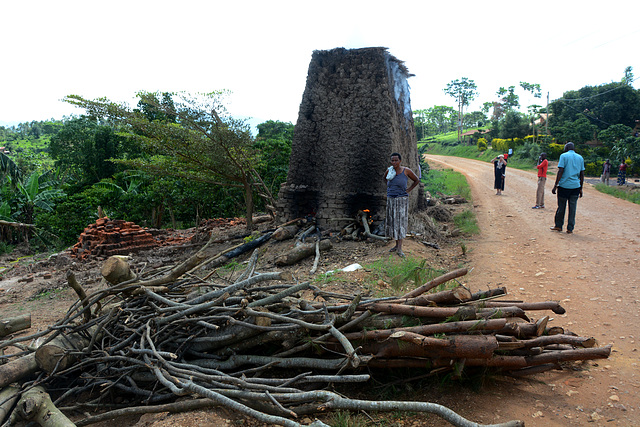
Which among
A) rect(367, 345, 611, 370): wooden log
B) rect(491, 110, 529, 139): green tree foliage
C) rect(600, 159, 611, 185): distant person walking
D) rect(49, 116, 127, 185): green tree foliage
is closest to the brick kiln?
rect(367, 345, 611, 370): wooden log

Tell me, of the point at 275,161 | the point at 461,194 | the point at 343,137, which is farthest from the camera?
the point at 461,194

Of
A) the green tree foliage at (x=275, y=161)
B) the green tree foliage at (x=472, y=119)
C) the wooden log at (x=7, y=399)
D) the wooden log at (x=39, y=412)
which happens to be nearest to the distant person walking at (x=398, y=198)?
the wooden log at (x=39, y=412)

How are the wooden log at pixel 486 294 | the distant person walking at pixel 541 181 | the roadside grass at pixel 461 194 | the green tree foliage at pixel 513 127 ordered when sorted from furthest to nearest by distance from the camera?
the green tree foliage at pixel 513 127 → the distant person walking at pixel 541 181 → the roadside grass at pixel 461 194 → the wooden log at pixel 486 294

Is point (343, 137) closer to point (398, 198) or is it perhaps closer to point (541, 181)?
point (398, 198)

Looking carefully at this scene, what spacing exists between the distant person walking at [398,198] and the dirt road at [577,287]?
1253 millimetres

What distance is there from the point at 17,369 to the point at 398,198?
518cm

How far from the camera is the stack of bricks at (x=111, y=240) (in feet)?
31.7

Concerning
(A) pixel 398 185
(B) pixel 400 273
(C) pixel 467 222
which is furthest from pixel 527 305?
(C) pixel 467 222

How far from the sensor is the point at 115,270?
3348mm

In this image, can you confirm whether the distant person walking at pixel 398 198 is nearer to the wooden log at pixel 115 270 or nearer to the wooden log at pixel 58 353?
the wooden log at pixel 115 270

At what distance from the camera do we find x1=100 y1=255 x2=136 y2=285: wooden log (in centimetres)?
332

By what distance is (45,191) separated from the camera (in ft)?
50.1

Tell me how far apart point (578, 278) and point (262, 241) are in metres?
5.60

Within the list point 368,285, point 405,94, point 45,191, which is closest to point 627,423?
point 368,285
